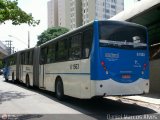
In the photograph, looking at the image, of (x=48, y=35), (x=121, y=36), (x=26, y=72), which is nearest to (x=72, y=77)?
(x=121, y=36)

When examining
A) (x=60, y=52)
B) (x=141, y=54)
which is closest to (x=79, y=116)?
(x=141, y=54)

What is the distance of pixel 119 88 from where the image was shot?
10797 millimetres

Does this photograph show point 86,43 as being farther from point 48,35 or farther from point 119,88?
point 48,35

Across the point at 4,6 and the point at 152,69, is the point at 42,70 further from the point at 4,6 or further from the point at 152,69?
the point at 152,69

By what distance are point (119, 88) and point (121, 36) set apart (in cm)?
184

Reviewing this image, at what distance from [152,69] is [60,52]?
5.63 m

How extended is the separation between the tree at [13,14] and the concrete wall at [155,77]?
7.39m

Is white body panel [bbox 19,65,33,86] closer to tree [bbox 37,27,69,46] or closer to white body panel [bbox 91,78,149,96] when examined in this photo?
white body panel [bbox 91,78,149,96]

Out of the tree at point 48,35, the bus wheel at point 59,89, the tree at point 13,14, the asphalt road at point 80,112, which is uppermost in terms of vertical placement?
the tree at point 48,35

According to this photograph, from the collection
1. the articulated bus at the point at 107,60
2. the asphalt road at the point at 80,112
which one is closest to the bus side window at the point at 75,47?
the articulated bus at the point at 107,60

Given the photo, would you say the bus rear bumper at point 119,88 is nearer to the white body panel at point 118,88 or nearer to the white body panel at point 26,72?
the white body panel at point 118,88

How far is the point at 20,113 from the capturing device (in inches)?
434

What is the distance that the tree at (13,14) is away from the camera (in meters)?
16.6

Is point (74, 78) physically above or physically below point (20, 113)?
above
